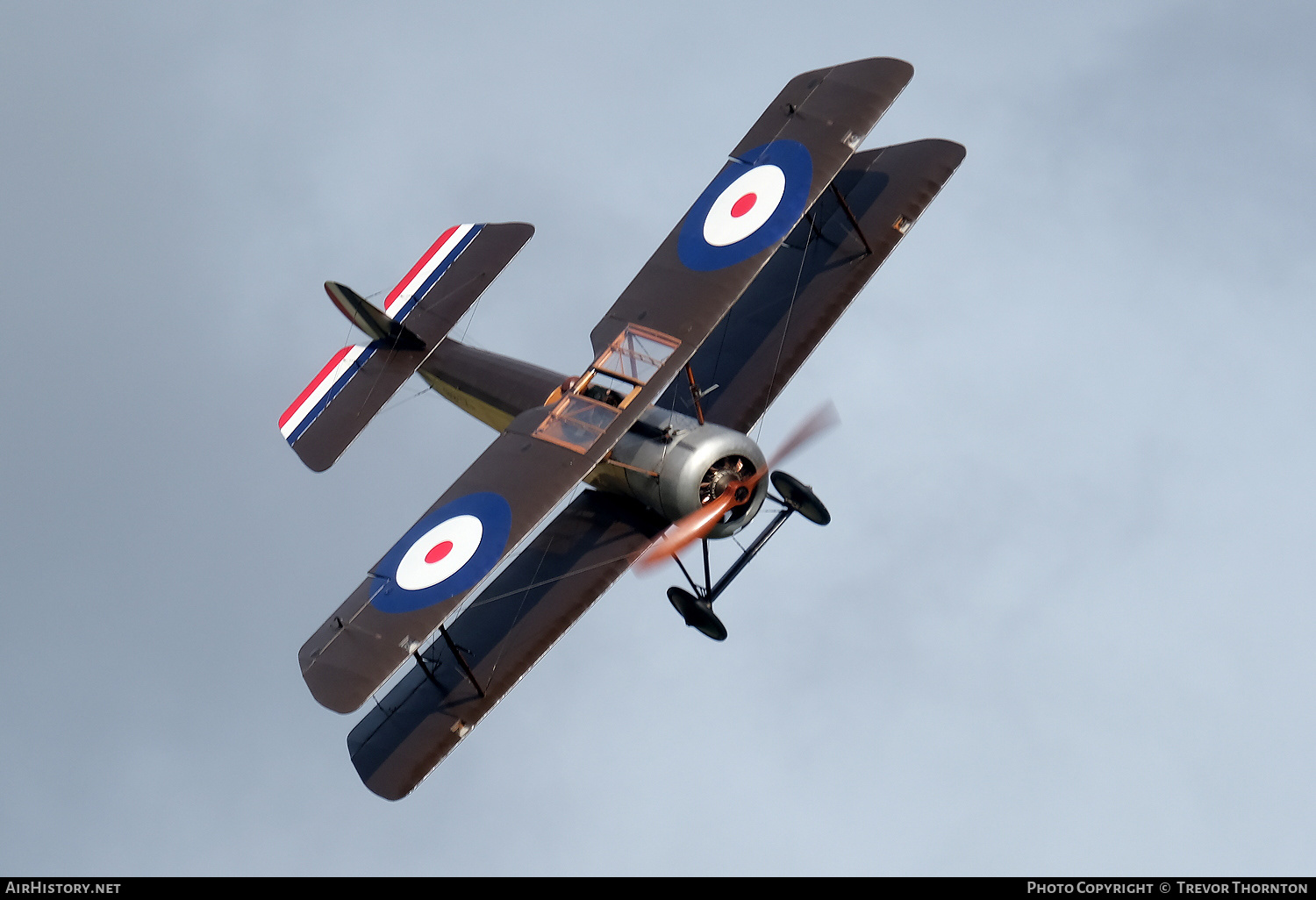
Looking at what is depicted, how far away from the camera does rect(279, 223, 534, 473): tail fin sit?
3039 centimetres

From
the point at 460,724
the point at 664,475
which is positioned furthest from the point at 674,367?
the point at 460,724

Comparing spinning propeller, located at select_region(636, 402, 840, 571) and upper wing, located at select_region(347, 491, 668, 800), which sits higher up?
spinning propeller, located at select_region(636, 402, 840, 571)

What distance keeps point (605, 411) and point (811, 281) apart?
4934mm

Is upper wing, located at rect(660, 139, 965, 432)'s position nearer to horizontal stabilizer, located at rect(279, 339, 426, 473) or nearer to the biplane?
the biplane

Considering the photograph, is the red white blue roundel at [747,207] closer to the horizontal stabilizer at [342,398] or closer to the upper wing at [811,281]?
the upper wing at [811,281]

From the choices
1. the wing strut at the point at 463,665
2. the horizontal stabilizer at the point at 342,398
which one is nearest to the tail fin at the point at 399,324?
the horizontal stabilizer at the point at 342,398

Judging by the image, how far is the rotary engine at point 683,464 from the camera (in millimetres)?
26703

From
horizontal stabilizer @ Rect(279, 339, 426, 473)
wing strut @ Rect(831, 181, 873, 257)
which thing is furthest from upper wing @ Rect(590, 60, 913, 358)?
horizontal stabilizer @ Rect(279, 339, 426, 473)

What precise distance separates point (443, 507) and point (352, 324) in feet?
19.7

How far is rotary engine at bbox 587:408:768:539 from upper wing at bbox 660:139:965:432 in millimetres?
1836

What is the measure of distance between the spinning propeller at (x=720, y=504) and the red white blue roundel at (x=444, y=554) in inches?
83.2

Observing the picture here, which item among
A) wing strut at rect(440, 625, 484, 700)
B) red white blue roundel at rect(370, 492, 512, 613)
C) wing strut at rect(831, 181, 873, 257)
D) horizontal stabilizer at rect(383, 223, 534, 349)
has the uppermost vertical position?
wing strut at rect(831, 181, 873, 257)
